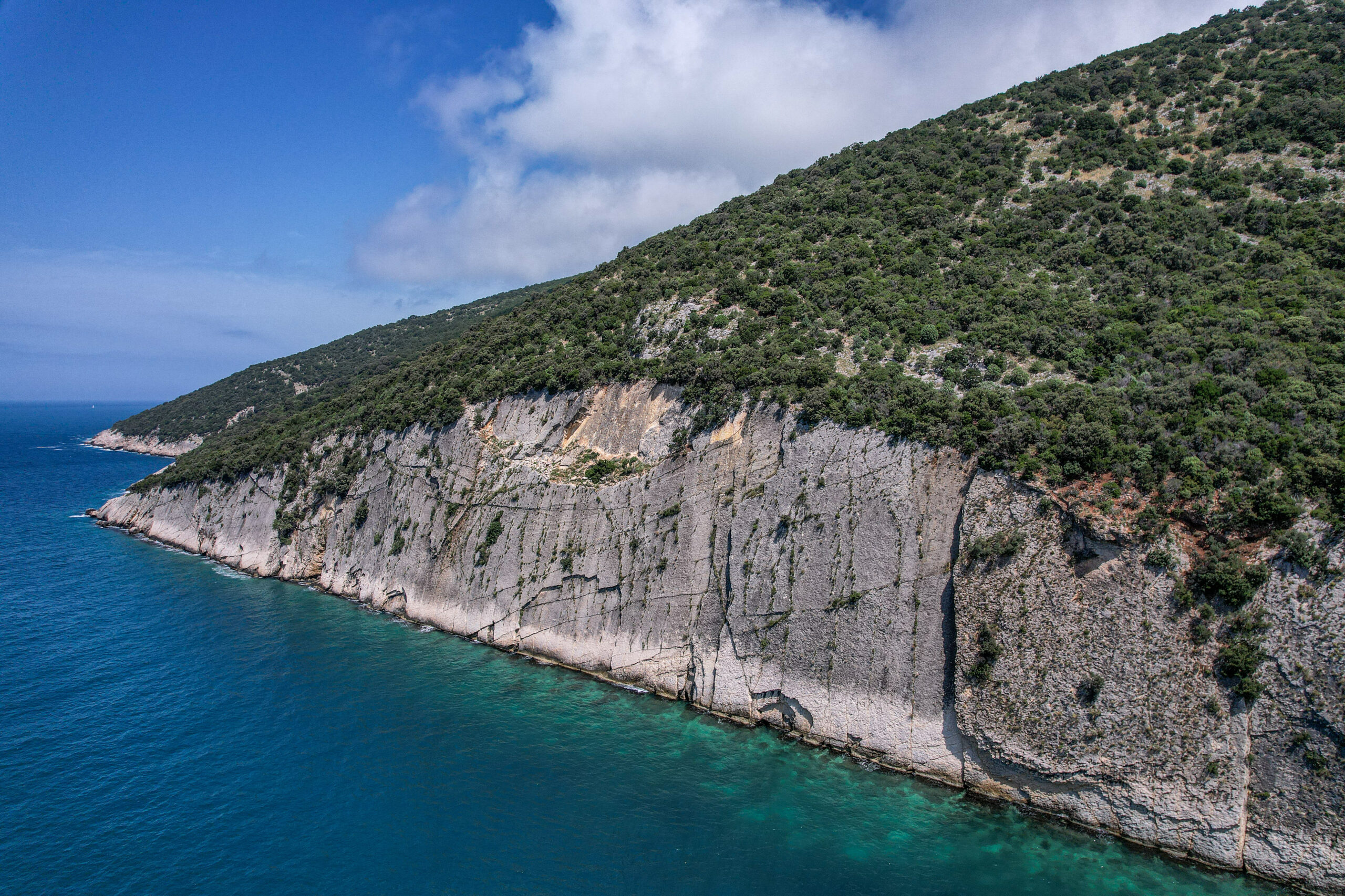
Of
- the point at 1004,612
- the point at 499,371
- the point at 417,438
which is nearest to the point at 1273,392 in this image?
the point at 1004,612

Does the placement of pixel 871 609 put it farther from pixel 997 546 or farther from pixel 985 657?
pixel 997 546

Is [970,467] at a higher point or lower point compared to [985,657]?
higher

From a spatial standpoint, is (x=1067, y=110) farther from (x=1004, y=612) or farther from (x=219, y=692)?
(x=219, y=692)

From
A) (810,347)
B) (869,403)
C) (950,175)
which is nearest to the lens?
(869,403)

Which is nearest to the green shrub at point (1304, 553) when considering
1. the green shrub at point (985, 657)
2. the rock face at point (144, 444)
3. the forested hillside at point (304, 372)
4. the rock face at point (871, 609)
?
the rock face at point (871, 609)

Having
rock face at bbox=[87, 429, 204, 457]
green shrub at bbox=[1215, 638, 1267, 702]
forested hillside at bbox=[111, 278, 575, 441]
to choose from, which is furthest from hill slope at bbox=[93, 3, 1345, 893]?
rock face at bbox=[87, 429, 204, 457]

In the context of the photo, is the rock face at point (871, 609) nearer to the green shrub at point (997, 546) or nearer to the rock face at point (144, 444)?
the green shrub at point (997, 546)

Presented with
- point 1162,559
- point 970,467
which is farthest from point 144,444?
point 1162,559
